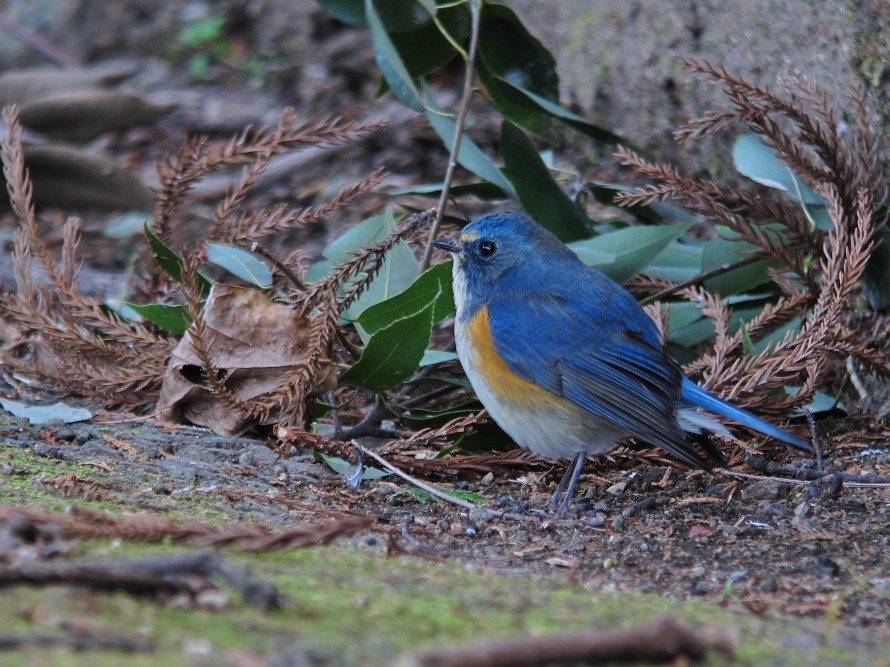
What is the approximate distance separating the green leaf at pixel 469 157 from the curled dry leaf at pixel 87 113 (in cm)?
283

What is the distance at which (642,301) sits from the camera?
→ 161 inches

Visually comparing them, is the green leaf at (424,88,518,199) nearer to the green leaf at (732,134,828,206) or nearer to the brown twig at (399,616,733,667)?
the green leaf at (732,134,828,206)

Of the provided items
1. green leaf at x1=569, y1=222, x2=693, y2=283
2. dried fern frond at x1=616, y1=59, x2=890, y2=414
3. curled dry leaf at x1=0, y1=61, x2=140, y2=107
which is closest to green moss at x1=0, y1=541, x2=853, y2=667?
dried fern frond at x1=616, y1=59, x2=890, y2=414

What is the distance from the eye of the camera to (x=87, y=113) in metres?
6.18

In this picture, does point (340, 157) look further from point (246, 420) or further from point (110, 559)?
point (110, 559)

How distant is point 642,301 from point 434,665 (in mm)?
2957

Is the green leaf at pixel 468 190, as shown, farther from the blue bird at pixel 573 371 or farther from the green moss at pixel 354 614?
the green moss at pixel 354 614

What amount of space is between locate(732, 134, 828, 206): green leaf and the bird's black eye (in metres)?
1.08

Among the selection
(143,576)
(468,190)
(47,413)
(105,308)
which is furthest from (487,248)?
(143,576)

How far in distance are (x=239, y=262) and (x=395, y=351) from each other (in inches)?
31.4

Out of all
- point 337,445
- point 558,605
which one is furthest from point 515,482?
point 558,605

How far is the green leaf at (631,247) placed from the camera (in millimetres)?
3916

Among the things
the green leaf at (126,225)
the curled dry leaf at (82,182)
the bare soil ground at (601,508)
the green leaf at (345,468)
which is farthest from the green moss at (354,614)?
the curled dry leaf at (82,182)

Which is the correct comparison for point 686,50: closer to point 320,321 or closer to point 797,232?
point 797,232
